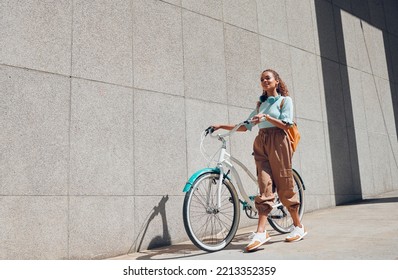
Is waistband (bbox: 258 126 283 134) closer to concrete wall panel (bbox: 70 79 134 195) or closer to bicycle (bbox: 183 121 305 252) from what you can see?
bicycle (bbox: 183 121 305 252)

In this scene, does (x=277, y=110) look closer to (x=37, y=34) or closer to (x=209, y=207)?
(x=209, y=207)

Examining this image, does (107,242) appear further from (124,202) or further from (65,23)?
(65,23)

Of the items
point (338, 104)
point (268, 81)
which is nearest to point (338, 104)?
point (338, 104)

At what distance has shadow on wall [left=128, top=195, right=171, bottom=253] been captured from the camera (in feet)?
16.3

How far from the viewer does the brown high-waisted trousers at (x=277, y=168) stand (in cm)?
462

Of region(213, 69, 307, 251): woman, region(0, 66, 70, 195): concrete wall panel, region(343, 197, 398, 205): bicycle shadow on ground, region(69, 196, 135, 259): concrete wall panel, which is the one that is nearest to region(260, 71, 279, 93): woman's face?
region(213, 69, 307, 251): woman

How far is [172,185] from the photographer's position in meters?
5.40

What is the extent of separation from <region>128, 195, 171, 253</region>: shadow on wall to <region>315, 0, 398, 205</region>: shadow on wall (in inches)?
152

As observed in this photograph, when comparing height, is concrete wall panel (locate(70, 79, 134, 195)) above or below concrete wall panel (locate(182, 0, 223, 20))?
below

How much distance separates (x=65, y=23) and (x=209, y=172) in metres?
2.27

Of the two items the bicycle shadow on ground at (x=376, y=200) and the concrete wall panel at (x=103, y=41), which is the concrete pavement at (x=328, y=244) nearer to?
the bicycle shadow on ground at (x=376, y=200)

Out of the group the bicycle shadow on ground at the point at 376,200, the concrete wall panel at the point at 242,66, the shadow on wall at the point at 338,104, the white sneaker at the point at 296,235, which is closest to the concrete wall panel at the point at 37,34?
the concrete wall panel at the point at 242,66
